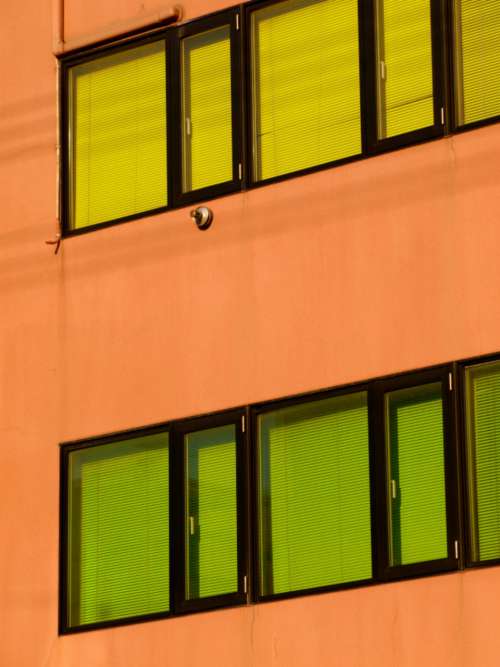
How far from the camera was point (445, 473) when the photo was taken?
18969 millimetres

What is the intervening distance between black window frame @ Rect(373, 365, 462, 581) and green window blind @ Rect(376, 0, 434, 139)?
7.11ft

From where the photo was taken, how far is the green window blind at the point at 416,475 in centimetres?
1898

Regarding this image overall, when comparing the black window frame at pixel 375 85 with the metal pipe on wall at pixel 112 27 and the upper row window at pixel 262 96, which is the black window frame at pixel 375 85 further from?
the metal pipe on wall at pixel 112 27

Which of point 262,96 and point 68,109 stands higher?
point 68,109

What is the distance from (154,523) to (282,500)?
1.40 m

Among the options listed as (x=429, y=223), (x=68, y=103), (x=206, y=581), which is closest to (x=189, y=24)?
(x=68, y=103)

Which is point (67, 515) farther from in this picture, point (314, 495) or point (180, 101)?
point (180, 101)

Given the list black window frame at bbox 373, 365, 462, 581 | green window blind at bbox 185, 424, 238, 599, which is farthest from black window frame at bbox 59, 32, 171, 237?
black window frame at bbox 373, 365, 462, 581

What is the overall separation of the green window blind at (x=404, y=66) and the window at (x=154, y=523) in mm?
2908

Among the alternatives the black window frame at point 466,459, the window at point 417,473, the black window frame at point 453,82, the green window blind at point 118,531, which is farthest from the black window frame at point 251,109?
the green window blind at point 118,531

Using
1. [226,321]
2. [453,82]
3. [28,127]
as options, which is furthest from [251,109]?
[28,127]

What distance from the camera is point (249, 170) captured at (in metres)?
20.8

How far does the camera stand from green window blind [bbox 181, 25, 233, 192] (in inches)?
830

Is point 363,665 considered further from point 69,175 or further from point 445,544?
point 69,175
